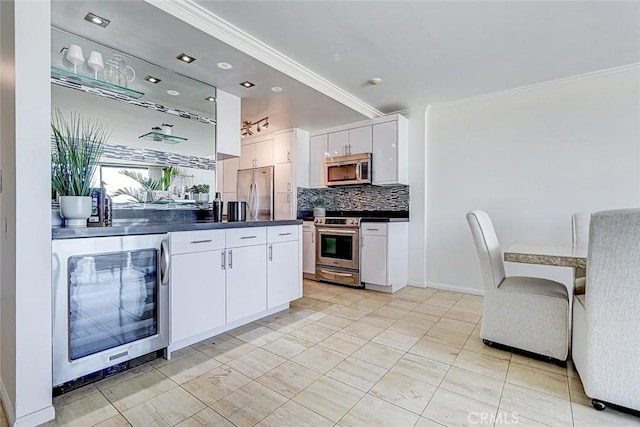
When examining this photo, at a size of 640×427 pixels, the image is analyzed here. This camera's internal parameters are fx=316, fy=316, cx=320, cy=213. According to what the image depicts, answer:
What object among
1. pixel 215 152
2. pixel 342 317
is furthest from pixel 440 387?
pixel 215 152

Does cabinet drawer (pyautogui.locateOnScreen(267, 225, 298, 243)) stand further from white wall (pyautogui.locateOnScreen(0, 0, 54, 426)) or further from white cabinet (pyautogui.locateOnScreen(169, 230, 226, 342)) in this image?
white wall (pyautogui.locateOnScreen(0, 0, 54, 426))

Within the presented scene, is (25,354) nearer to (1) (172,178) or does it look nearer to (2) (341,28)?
(1) (172,178)

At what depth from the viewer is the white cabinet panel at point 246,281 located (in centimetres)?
251

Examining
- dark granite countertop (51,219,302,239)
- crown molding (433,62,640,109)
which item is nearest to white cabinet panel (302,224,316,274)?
dark granite countertop (51,219,302,239)

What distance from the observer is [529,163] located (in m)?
3.50

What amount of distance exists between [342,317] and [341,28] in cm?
248

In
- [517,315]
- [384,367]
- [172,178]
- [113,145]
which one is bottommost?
[384,367]

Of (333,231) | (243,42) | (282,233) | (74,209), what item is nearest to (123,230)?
(74,209)

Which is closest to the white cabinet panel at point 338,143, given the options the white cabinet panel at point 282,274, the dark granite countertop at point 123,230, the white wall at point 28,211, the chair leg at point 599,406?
the white cabinet panel at point 282,274

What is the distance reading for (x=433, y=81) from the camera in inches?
133

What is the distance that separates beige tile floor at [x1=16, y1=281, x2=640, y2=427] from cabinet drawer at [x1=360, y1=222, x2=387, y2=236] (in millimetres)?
1402

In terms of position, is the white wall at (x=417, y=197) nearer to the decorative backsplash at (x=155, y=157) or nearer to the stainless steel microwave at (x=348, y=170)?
the stainless steel microwave at (x=348, y=170)

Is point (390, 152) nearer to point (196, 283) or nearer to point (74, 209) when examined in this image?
point (196, 283)

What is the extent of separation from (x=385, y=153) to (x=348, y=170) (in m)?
0.57
